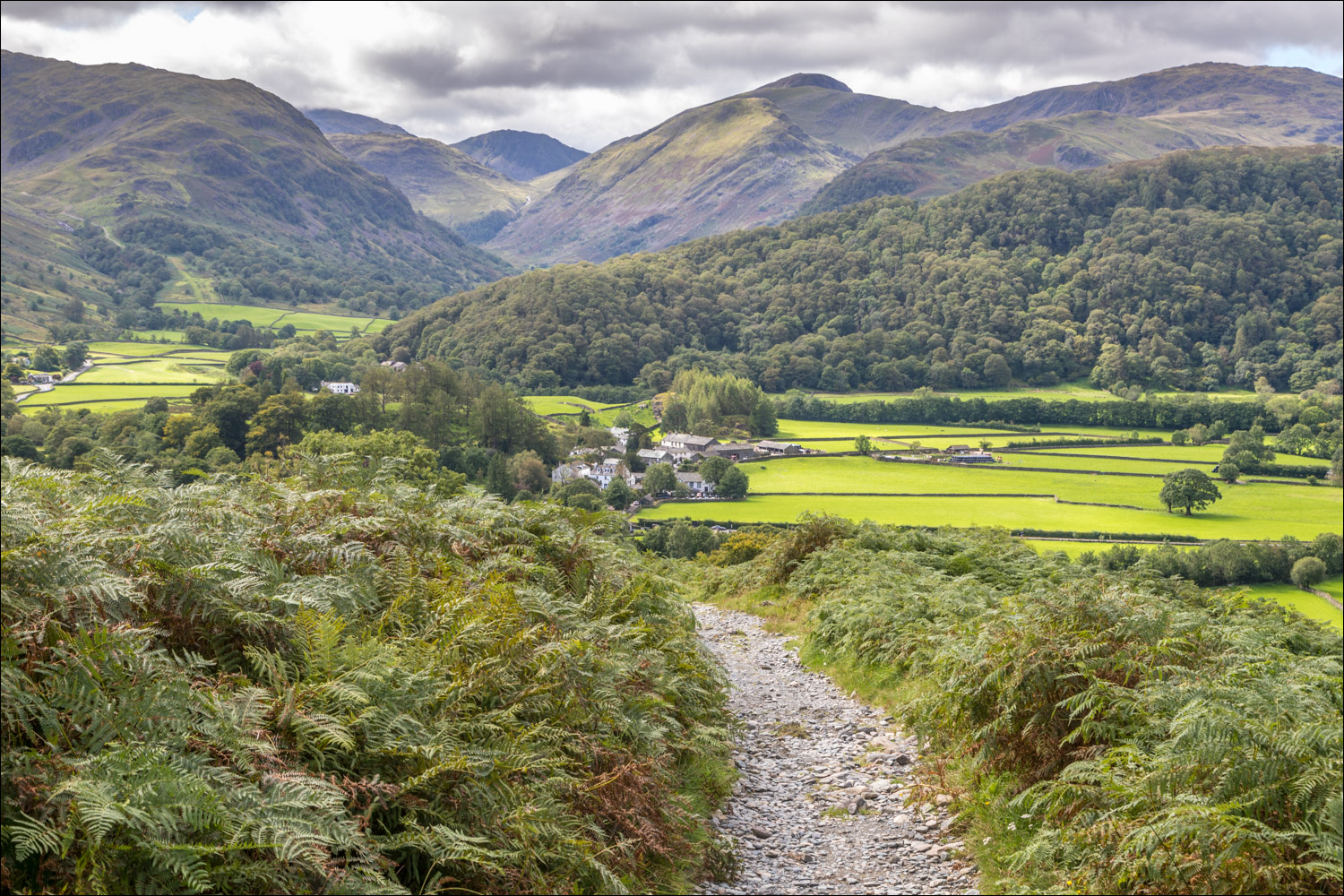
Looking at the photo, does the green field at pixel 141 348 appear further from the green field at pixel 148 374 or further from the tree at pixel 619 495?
the tree at pixel 619 495

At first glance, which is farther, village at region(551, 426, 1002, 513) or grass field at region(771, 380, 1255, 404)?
grass field at region(771, 380, 1255, 404)

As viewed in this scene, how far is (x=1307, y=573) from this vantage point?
43062 millimetres

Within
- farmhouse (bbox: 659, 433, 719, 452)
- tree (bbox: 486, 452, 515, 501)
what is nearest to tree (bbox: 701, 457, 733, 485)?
tree (bbox: 486, 452, 515, 501)

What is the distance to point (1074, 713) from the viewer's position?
7301 millimetres

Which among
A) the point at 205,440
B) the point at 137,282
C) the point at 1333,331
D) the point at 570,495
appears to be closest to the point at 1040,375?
the point at 1333,331

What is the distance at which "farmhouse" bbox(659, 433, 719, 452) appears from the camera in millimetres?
89188

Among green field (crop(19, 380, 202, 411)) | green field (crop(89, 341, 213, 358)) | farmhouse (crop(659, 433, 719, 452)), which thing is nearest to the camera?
green field (crop(19, 380, 202, 411))

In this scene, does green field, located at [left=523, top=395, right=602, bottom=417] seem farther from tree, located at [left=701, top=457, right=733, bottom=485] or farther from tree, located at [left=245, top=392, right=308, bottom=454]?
tree, located at [left=245, top=392, right=308, bottom=454]

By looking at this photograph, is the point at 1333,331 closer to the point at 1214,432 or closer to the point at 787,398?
the point at 1214,432

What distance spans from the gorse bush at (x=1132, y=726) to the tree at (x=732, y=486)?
5365 cm

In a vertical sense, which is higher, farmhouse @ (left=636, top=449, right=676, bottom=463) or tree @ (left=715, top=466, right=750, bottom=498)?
farmhouse @ (left=636, top=449, right=676, bottom=463)

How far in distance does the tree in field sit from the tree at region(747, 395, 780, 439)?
4742 cm

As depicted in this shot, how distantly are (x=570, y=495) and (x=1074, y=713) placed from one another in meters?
42.2

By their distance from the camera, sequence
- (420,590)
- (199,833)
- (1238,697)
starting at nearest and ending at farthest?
(199,833), (1238,697), (420,590)
